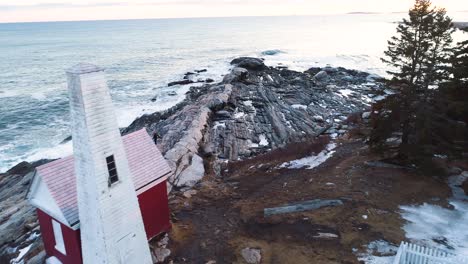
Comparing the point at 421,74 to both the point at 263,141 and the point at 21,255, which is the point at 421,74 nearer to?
the point at 263,141

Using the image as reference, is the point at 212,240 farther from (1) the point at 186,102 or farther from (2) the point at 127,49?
(2) the point at 127,49

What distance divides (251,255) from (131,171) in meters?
6.34

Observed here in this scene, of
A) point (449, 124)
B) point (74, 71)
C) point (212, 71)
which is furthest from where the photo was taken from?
point (212, 71)

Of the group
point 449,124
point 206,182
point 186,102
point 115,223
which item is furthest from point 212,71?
point 115,223

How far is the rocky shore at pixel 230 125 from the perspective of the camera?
20672mm

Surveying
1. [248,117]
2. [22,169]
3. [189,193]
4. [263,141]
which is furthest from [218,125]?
[22,169]

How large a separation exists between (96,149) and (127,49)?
111099 mm

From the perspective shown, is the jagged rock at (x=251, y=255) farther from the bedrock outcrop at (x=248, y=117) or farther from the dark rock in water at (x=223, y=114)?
the dark rock in water at (x=223, y=114)

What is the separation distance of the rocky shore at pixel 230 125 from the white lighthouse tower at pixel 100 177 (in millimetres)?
6160

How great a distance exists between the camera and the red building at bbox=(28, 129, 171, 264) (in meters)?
12.5

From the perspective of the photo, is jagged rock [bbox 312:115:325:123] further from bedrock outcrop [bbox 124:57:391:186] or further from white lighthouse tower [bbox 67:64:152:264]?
white lighthouse tower [bbox 67:64:152:264]

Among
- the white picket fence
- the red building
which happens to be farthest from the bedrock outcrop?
the white picket fence

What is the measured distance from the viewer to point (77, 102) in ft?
33.0

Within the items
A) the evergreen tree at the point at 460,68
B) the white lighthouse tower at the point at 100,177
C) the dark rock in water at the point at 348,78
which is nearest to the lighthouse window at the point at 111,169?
the white lighthouse tower at the point at 100,177
